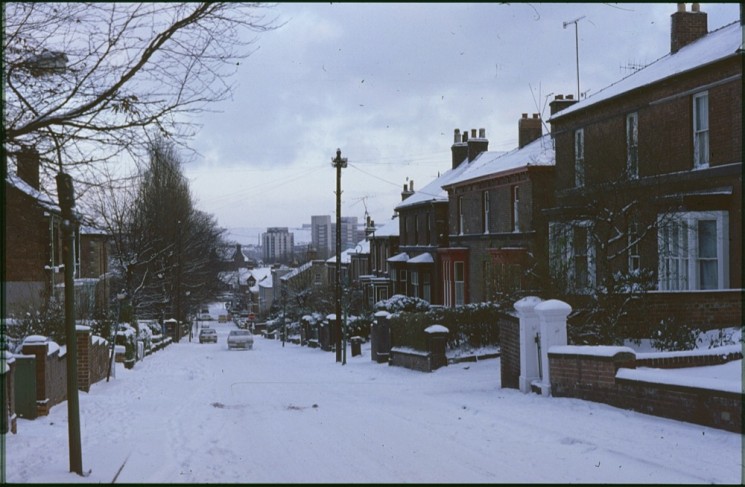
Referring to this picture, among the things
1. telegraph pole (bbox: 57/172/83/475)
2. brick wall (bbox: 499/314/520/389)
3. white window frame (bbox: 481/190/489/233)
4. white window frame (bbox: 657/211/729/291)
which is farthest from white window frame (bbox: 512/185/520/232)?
telegraph pole (bbox: 57/172/83/475)

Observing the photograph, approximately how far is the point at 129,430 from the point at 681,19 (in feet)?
65.7

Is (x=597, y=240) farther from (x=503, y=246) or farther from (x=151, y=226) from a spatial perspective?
(x=151, y=226)

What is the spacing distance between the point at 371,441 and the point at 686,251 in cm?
1228

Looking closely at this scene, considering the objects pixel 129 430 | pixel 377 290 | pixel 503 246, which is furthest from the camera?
pixel 377 290

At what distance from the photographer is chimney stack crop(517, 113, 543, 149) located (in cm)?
3500

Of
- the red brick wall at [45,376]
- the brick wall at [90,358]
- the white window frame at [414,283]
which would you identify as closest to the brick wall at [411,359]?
the brick wall at [90,358]

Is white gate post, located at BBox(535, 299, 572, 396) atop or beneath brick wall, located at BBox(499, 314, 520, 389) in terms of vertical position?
atop

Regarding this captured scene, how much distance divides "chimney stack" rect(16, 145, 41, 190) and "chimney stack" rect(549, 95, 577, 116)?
23.4 m

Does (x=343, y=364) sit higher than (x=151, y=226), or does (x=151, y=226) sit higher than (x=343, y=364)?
(x=151, y=226)

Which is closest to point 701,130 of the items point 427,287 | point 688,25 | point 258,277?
point 688,25

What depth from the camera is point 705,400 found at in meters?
9.65

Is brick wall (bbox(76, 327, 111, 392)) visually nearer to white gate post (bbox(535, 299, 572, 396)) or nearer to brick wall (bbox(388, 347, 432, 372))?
brick wall (bbox(388, 347, 432, 372))

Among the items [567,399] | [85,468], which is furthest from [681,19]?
[85,468]

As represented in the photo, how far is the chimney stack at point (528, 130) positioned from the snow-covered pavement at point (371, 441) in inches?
816
